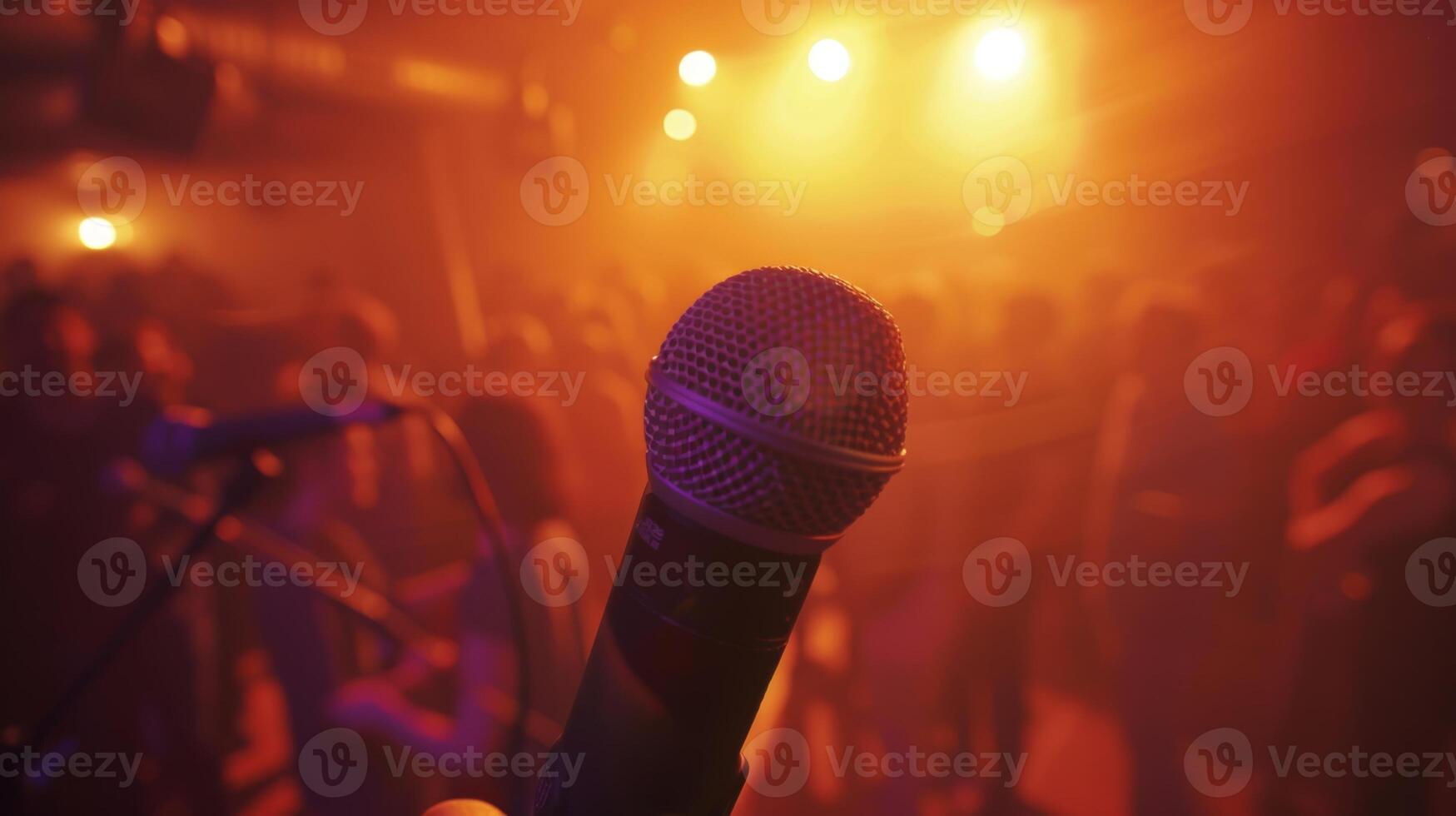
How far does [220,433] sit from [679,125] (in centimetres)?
702

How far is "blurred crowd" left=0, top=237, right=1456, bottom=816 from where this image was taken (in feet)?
8.35

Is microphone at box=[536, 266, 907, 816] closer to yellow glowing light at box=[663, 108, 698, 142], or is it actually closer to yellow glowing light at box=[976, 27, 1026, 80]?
yellow glowing light at box=[976, 27, 1026, 80]

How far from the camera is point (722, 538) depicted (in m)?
0.57

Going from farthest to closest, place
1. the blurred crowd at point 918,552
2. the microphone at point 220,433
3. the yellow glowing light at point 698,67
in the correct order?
the yellow glowing light at point 698,67
the blurred crowd at point 918,552
the microphone at point 220,433

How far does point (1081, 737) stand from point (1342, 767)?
1121mm

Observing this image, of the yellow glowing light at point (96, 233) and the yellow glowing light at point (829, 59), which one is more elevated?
the yellow glowing light at point (829, 59)

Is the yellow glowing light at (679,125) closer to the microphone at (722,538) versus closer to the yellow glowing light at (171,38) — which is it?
the yellow glowing light at (171,38)

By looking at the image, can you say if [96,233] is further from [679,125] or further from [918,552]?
[918,552]

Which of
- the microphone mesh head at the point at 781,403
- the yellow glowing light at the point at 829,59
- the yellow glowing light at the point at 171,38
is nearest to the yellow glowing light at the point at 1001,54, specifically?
the yellow glowing light at the point at 829,59

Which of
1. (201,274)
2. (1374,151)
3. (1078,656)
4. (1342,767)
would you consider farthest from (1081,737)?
(201,274)

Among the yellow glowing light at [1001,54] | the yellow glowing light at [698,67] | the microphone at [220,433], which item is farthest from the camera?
the yellow glowing light at [698,67]

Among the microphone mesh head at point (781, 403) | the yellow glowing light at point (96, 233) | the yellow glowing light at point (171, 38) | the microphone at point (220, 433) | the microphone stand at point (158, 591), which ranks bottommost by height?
the microphone stand at point (158, 591)

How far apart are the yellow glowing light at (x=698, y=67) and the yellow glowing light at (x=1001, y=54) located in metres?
2.17

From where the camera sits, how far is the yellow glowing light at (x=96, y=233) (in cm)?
596
